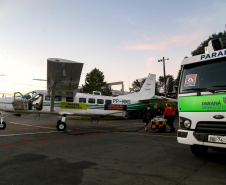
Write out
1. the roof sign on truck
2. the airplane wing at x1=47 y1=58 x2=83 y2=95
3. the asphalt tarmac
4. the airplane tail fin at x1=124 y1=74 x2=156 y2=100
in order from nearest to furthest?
the asphalt tarmac
the roof sign on truck
the airplane wing at x1=47 y1=58 x2=83 y2=95
the airplane tail fin at x1=124 y1=74 x2=156 y2=100

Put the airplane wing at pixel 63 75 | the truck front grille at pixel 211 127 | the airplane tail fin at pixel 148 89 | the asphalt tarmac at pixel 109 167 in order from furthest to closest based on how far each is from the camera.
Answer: the airplane tail fin at pixel 148 89, the airplane wing at pixel 63 75, the truck front grille at pixel 211 127, the asphalt tarmac at pixel 109 167

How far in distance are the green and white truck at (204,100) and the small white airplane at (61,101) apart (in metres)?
5.29

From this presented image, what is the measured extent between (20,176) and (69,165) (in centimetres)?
113

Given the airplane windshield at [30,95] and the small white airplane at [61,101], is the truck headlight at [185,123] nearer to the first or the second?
the small white airplane at [61,101]

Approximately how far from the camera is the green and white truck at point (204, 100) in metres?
4.04

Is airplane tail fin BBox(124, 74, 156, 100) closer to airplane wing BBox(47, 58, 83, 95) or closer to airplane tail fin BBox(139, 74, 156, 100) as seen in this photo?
airplane tail fin BBox(139, 74, 156, 100)

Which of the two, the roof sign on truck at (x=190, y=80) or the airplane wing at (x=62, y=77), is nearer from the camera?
Answer: the roof sign on truck at (x=190, y=80)

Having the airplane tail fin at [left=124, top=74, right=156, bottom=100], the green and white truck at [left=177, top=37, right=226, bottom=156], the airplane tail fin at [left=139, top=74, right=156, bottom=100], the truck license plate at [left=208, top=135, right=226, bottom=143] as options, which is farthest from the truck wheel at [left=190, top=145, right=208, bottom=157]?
the airplane tail fin at [left=139, top=74, right=156, bottom=100]

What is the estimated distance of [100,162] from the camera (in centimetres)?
467

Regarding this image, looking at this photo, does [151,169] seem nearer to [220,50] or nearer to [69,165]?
[69,165]

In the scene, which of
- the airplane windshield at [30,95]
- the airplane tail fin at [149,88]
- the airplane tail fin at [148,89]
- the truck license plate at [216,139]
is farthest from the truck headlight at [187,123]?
the airplane tail fin at [149,88]

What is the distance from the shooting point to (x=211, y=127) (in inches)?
162

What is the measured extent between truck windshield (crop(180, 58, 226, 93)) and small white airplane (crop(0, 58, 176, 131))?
16.8 feet

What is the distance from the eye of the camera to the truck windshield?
14.4ft
